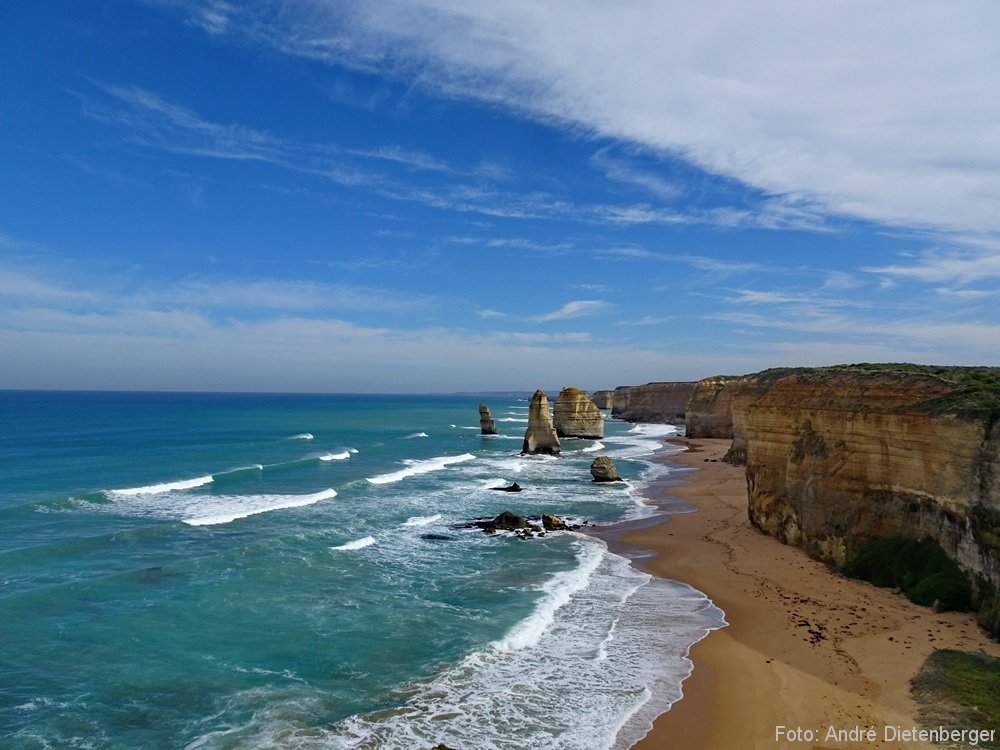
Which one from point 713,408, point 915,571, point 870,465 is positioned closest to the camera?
point 915,571

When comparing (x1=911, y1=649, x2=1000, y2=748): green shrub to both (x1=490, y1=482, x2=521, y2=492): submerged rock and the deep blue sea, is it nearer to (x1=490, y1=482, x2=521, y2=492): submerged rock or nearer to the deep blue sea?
the deep blue sea

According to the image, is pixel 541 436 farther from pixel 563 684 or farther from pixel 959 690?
pixel 959 690

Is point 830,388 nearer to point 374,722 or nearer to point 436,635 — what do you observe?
point 436,635

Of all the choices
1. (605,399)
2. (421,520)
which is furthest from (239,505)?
(605,399)

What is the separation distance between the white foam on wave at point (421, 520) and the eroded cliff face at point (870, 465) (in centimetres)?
1360

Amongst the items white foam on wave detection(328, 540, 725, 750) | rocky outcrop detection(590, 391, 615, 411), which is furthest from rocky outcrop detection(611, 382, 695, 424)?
white foam on wave detection(328, 540, 725, 750)

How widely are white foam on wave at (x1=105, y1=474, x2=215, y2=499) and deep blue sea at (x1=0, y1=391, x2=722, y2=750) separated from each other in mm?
314

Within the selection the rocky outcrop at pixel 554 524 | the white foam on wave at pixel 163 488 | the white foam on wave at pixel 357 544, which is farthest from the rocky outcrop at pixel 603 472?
the white foam on wave at pixel 163 488

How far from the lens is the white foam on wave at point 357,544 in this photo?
23.1m

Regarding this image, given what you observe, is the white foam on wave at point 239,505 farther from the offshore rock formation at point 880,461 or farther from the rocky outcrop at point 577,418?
the rocky outcrop at point 577,418

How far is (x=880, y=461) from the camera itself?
18.1 m

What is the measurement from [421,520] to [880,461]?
18270 millimetres

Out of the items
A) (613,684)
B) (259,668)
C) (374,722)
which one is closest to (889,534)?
(613,684)

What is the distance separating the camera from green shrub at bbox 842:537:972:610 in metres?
15.0
